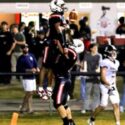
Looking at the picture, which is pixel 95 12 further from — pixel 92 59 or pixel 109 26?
pixel 92 59

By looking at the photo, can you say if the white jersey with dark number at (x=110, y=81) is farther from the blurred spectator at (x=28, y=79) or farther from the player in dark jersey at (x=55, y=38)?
the blurred spectator at (x=28, y=79)

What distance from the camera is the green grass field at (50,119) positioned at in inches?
639

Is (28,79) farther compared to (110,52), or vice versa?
(28,79)

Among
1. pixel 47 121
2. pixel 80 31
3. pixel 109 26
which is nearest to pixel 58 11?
pixel 47 121

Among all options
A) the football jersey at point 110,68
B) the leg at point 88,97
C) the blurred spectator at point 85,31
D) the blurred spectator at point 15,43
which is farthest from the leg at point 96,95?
the blurred spectator at point 15,43

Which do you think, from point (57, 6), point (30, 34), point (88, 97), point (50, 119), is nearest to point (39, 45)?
point (30, 34)

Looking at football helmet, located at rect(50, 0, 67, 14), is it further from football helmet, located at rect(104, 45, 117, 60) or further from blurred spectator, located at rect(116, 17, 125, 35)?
blurred spectator, located at rect(116, 17, 125, 35)

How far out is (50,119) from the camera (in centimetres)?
1670

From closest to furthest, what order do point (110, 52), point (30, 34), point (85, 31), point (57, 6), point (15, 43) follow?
1. point (57, 6)
2. point (110, 52)
3. point (15, 43)
4. point (85, 31)
5. point (30, 34)

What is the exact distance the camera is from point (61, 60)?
43.5 ft

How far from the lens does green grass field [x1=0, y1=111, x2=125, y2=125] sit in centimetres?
1622

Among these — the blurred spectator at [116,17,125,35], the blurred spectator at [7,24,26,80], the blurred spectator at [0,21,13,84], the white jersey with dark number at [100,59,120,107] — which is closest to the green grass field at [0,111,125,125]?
the white jersey with dark number at [100,59,120,107]

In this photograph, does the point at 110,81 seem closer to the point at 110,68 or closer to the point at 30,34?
the point at 110,68

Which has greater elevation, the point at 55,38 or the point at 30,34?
the point at 55,38
